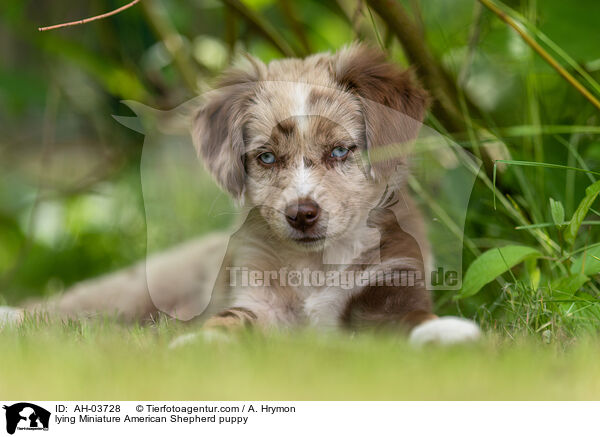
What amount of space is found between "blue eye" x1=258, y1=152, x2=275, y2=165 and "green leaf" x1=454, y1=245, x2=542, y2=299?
612mm

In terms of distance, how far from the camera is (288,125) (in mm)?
1825

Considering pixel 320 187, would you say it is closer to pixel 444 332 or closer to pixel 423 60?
pixel 444 332

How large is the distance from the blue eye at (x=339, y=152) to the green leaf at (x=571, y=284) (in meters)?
0.67

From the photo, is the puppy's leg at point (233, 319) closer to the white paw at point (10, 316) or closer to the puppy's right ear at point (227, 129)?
the puppy's right ear at point (227, 129)

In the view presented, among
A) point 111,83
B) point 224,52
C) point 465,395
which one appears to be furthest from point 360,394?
point 111,83

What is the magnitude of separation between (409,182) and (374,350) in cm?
68

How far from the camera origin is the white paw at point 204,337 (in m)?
1.57

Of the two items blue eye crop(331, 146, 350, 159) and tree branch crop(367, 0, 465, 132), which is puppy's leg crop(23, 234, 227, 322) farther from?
tree branch crop(367, 0, 465, 132)

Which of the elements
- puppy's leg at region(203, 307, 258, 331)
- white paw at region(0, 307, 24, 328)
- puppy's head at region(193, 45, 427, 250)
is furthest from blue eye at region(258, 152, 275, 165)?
white paw at region(0, 307, 24, 328)

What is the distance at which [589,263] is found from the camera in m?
1.88

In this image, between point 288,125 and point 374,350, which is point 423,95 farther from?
point 374,350

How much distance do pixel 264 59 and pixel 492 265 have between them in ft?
4.05


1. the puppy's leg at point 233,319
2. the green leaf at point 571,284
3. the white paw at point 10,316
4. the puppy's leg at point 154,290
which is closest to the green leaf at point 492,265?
the green leaf at point 571,284

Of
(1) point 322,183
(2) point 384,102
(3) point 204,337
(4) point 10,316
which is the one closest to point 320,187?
(1) point 322,183
